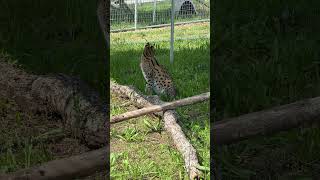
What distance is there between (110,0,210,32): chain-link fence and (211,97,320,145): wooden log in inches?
14.9

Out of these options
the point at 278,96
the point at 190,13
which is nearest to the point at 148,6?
the point at 190,13

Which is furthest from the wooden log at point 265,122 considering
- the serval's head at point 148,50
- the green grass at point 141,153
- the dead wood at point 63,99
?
the dead wood at point 63,99

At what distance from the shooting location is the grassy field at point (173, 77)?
6.16ft

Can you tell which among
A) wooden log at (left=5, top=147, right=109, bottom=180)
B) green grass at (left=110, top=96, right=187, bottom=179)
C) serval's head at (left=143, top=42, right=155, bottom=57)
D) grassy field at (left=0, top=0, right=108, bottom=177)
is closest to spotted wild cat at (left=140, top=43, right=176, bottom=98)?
serval's head at (left=143, top=42, right=155, bottom=57)

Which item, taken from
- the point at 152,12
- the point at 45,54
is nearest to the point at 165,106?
the point at 152,12

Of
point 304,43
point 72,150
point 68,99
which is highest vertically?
point 304,43

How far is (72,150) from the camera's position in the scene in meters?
2.39

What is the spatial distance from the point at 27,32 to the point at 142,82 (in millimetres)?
987

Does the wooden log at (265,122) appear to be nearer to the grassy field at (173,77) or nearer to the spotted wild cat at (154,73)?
the grassy field at (173,77)

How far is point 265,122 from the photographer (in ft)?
6.49

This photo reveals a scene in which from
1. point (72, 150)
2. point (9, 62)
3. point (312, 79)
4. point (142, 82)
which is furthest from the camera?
point (9, 62)

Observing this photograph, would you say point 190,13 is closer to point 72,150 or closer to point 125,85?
point 125,85

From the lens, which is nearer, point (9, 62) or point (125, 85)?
point (125, 85)

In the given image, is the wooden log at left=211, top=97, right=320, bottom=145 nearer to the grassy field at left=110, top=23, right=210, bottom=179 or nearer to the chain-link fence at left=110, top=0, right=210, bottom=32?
the grassy field at left=110, top=23, right=210, bottom=179
